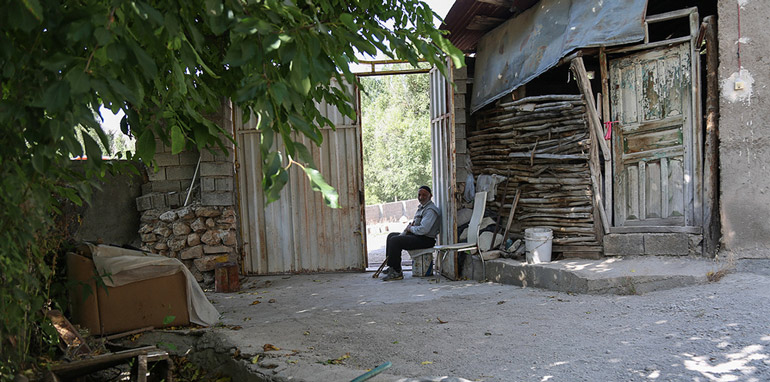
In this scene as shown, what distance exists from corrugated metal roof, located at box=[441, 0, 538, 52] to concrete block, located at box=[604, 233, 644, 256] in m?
3.05

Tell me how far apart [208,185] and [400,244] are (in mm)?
2635

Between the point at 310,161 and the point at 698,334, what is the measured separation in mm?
3298

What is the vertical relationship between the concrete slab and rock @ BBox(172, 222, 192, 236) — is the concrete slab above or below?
below

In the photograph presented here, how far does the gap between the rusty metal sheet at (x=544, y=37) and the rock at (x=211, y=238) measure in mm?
3795

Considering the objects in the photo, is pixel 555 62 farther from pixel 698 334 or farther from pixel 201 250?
pixel 201 250

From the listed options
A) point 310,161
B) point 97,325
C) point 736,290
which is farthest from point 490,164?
point 310,161

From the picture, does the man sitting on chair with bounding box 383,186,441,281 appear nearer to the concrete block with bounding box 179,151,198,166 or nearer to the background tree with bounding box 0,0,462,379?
the concrete block with bounding box 179,151,198,166

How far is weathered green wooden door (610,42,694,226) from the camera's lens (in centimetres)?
551

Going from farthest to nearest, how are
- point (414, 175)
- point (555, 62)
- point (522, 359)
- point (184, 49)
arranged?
point (414, 175), point (555, 62), point (522, 359), point (184, 49)

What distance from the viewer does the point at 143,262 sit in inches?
177

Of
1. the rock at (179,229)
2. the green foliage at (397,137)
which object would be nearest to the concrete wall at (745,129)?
the rock at (179,229)

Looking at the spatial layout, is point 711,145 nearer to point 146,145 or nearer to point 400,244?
point 400,244

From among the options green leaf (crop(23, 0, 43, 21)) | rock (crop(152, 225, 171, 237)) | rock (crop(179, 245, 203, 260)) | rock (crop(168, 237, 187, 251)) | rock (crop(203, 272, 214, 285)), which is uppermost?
green leaf (crop(23, 0, 43, 21))

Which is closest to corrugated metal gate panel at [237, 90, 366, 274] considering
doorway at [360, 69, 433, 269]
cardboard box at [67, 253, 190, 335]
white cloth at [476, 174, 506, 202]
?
white cloth at [476, 174, 506, 202]
